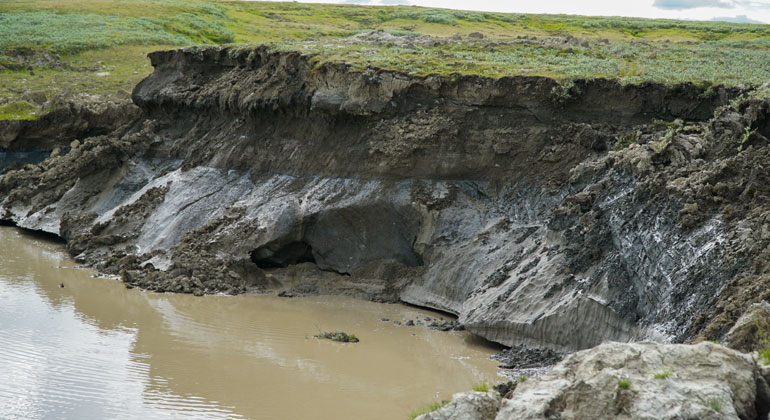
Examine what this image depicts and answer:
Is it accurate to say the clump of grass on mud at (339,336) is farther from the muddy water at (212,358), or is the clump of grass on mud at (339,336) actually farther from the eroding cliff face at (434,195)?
the eroding cliff face at (434,195)

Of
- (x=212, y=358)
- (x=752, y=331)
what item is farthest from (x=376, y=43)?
(x=752, y=331)

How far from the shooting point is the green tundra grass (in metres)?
18.5

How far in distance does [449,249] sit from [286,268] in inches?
162

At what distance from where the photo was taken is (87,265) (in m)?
19.1

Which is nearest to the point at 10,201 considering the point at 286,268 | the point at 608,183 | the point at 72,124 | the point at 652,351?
the point at 72,124

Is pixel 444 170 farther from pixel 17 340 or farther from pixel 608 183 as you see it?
pixel 17 340

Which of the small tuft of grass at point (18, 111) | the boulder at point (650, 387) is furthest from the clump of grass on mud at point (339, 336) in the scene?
the small tuft of grass at point (18, 111)

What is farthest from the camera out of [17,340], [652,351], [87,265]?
[87,265]

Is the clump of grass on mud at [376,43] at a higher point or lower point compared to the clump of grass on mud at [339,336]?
higher

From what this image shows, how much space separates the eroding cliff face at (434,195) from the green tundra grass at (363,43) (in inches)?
40.7

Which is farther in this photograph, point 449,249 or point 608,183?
point 449,249

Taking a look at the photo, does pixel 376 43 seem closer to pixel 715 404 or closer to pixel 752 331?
pixel 752 331

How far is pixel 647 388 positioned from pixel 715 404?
0.46m

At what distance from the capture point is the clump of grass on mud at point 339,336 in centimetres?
1323
